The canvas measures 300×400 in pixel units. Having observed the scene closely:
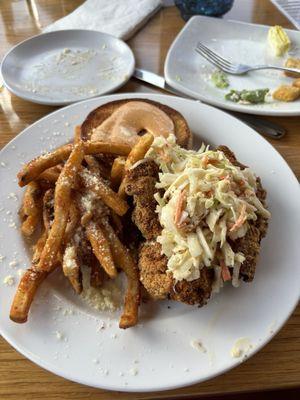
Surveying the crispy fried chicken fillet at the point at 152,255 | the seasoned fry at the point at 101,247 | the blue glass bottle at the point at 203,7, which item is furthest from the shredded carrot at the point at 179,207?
the blue glass bottle at the point at 203,7

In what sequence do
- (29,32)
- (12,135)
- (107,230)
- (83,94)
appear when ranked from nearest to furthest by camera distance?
(107,230) < (12,135) < (83,94) < (29,32)

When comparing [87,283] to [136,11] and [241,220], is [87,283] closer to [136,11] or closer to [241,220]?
[241,220]

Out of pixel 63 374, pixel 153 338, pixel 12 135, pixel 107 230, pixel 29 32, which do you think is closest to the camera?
pixel 63 374

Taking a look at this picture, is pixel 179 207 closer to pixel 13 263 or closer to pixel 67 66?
pixel 13 263

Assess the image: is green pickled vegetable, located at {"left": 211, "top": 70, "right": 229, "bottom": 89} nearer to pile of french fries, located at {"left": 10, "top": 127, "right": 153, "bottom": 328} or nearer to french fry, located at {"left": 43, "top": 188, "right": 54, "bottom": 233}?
pile of french fries, located at {"left": 10, "top": 127, "right": 153, "bottom": 328}

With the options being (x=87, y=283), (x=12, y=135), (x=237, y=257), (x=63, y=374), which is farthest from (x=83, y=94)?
(x=63, y=374)

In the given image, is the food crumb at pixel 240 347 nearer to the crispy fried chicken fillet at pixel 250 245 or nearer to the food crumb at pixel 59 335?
the crispy fried chicken fillet at pixel 250 245
